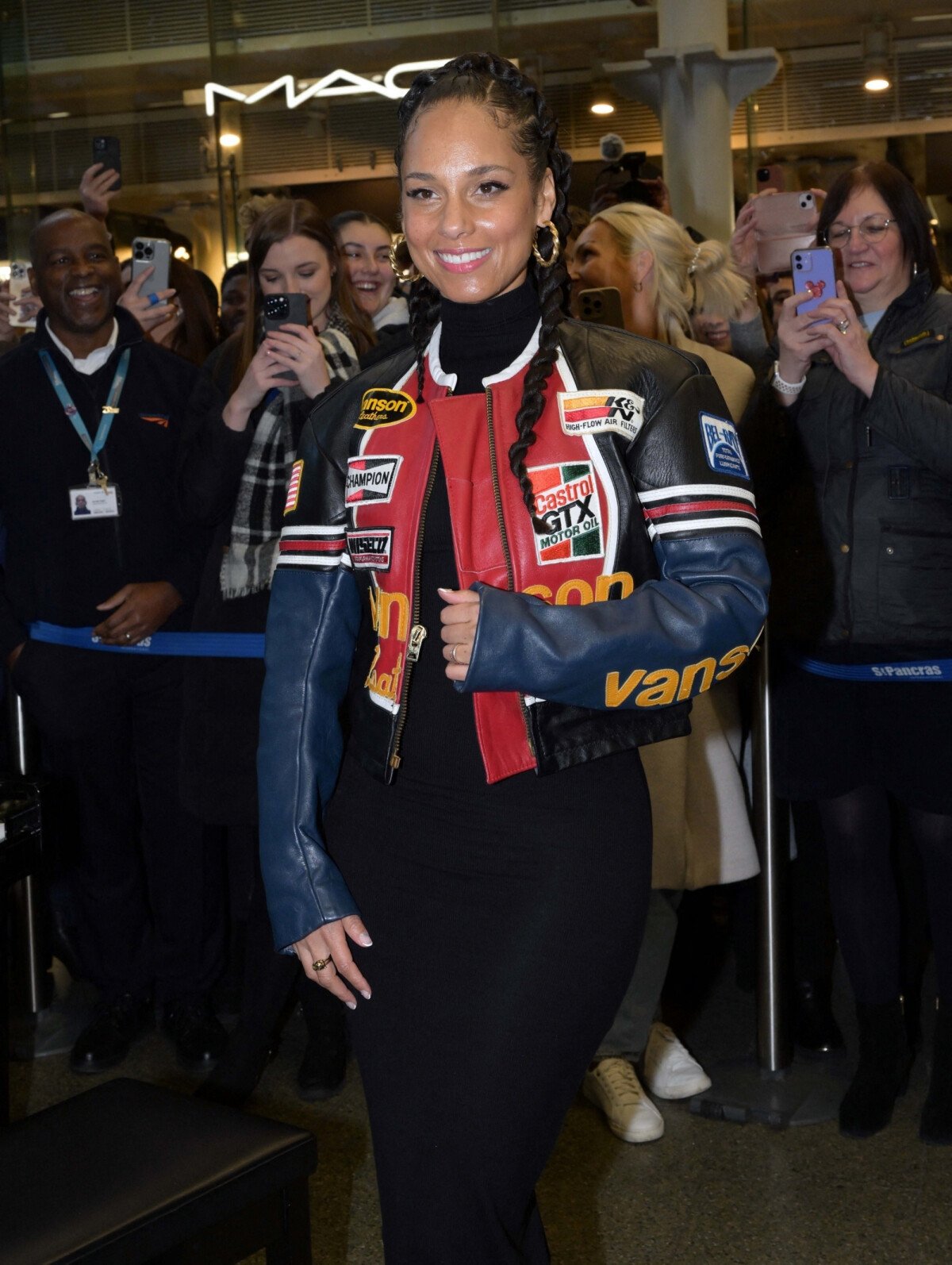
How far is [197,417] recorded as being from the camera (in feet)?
10.8

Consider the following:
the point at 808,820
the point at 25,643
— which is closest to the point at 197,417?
the point at 25,643

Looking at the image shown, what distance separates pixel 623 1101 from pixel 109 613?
164 centimetres

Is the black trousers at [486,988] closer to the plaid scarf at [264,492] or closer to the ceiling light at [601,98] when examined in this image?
the plaid scarf at [264,492]

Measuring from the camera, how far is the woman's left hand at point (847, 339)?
279cm

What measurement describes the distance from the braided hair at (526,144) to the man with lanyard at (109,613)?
1797 millimetres

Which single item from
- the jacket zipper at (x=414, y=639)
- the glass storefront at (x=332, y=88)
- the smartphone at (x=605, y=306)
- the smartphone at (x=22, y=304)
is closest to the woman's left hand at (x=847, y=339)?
the smartphone at (x=605, y=306)

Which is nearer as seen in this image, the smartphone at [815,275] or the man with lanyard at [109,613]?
the smartphone at [815,275]

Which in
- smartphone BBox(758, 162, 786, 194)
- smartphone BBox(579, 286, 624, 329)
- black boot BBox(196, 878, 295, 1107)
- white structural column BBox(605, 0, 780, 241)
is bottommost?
black boot BBox(196, 878, 295, 1107)

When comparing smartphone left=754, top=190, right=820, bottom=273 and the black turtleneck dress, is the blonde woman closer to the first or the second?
smartphone left=754, top=190, right=820, bottom=273

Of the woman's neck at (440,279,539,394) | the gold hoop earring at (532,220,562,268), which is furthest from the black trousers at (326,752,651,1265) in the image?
the gold hoop earring at (532,220,562,268)

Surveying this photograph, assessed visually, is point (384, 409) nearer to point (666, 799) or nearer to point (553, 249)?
point (553, 249)

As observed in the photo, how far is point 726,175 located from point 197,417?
475 cm

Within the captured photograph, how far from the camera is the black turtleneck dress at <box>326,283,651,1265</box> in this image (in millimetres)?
1474

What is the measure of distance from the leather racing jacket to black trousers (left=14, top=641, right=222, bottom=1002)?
1.82 meters
